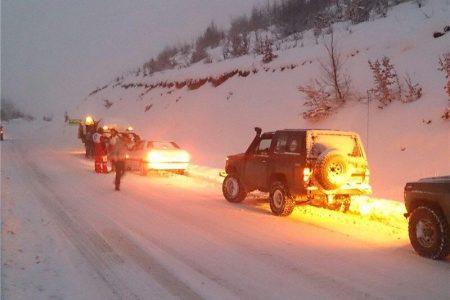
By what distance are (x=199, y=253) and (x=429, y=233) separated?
3481mm

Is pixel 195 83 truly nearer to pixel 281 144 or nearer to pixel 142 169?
pixel 142 169

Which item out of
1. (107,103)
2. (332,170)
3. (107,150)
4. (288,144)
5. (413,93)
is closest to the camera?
(332,170)

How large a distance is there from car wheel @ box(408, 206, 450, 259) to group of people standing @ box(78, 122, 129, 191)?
937 centimetres

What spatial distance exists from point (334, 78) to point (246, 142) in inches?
210

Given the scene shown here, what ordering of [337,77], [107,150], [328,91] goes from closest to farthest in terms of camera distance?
[107,150] → [328,91] → [337,77]

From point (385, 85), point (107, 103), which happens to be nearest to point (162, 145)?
point (385, 85)

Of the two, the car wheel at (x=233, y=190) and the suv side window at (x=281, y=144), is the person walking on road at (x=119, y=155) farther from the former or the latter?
the suv side window at (x=281, y=144)

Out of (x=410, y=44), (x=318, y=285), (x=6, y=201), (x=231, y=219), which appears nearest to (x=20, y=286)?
(x=318, y=285)

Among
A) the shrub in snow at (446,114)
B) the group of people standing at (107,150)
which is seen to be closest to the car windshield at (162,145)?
the group of people standing at (107,150)

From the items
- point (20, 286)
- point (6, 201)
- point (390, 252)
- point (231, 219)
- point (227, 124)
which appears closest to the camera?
point (20, 286)

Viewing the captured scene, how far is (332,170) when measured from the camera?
10.6 metres

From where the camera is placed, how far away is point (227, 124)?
2962 centimetres

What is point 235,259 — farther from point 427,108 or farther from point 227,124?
point 227,124

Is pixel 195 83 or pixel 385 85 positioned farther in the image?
pixel 195 83
